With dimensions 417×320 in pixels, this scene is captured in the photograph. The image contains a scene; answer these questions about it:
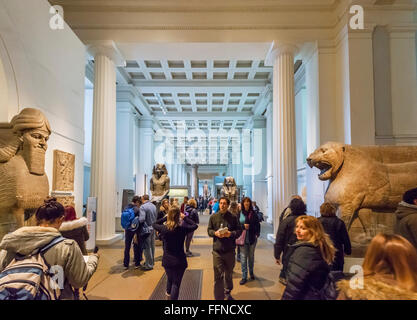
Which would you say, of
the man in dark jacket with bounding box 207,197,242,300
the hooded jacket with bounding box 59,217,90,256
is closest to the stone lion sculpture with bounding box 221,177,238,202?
the man in dark jacket with bounding box 207,197,242,300

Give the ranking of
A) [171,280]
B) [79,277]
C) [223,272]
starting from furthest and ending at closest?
[223,272]
[171,280]
[79,277]

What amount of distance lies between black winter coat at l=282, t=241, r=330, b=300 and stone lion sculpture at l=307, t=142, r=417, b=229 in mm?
3407

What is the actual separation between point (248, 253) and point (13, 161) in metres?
4.05

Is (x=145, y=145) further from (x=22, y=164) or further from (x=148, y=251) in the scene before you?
(x=22, y=164)

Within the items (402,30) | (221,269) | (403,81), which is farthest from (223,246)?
(402,30)

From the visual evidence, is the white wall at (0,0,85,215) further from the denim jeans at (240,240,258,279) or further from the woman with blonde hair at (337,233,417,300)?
the woman with blonde hair at (337,233,417,300)

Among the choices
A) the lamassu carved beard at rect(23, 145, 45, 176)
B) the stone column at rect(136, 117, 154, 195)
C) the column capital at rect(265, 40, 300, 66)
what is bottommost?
the lamassu carved beard at rect(23, 145, 45, 176)

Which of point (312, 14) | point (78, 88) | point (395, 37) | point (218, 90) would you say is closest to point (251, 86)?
point (218, 90)

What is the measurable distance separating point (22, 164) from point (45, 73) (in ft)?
9.07

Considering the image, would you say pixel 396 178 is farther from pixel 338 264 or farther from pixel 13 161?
pixel 13 161

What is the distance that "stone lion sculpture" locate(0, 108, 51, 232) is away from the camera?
413cm

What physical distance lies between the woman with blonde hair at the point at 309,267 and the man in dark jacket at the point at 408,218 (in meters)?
1.31

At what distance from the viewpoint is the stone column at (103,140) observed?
9.10 metres

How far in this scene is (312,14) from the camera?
906 cm
